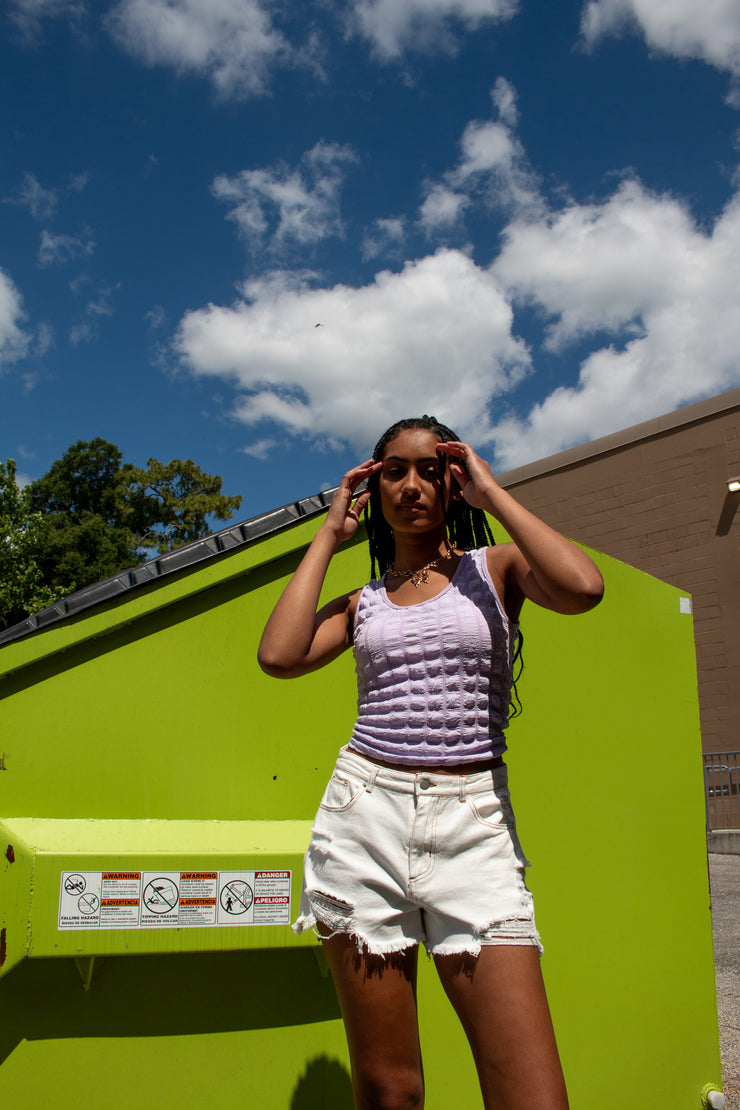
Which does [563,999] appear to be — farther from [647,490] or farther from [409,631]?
[647,490]

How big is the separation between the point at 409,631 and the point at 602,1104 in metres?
2.10

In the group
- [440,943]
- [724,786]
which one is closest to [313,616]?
[440,943]

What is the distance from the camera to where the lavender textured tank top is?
57.6 inches

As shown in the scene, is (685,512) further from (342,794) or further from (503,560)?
(342,794)

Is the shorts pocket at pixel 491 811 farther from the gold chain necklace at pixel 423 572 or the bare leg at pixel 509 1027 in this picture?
the gold chain necklace at pixel 423 572

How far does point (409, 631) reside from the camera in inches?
60.6

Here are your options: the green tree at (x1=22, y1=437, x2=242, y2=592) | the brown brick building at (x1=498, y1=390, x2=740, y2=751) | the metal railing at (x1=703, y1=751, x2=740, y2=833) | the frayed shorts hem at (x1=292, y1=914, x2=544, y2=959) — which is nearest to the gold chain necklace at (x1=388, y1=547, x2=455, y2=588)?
the frayed shorts hem at (x1=292, y1=914, x2=544, y2=959)

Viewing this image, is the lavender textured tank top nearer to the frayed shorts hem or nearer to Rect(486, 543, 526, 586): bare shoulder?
Rect(486, 543, 526, 586): bare shoulder

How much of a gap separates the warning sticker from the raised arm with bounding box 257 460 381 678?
2.30 feet

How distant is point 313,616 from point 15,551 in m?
18.7

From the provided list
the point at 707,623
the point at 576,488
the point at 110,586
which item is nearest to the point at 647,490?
the point at 576,488

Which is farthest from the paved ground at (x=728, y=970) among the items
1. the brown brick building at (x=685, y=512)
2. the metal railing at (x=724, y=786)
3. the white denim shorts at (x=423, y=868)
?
the brown brick building at (x=685, y=512)

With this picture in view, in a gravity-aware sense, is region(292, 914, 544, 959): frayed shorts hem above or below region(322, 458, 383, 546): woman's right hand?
below

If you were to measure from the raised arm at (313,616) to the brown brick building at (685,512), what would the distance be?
11.9m
